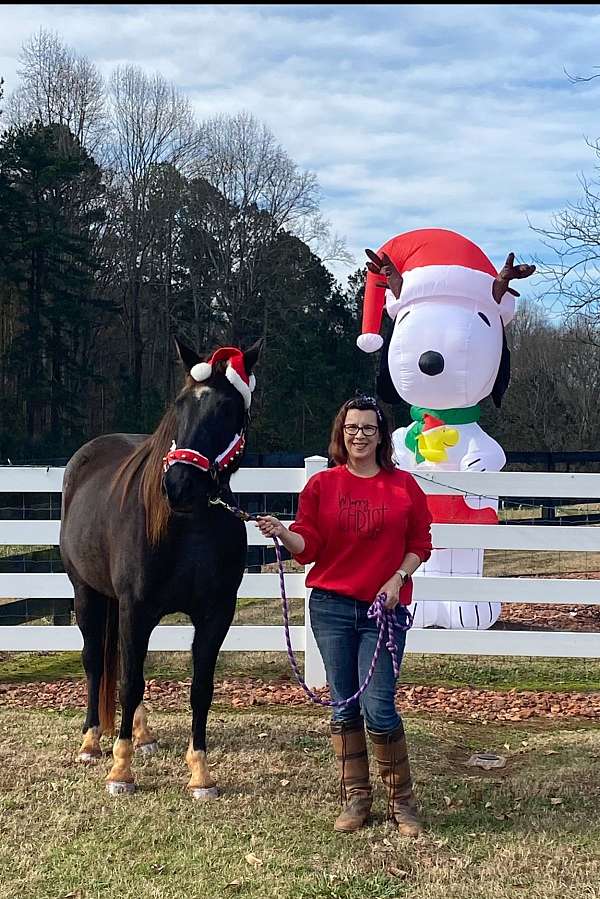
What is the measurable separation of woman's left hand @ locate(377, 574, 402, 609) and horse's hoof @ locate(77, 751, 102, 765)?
6.47ft

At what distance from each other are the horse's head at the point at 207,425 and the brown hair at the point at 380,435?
0.41 m

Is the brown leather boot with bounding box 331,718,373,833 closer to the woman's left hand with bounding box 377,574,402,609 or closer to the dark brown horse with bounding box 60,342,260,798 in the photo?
the woman's left hand with bounding box 377,574,402,609

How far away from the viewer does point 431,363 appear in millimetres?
7566

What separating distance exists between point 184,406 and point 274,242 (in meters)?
29.9

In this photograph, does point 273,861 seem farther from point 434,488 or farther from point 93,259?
point 93,259

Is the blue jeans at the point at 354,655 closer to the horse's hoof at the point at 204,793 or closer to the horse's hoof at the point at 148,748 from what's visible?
the horse's hoof at the point at 204,793

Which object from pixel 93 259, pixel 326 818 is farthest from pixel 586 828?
pixel 93 259

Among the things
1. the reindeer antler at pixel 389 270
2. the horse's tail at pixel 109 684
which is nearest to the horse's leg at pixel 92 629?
the horse's tail at pixel 109 684

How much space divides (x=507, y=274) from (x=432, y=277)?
688mm

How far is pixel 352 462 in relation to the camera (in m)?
3.62

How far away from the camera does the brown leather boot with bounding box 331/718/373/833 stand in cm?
362

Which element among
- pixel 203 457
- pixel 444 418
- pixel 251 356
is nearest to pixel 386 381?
pixel 444 418

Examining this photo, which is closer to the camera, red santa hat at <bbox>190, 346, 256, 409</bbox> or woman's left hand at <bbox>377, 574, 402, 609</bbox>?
woman's left hand at <bbox>377, 574, 402, 609</bbox>

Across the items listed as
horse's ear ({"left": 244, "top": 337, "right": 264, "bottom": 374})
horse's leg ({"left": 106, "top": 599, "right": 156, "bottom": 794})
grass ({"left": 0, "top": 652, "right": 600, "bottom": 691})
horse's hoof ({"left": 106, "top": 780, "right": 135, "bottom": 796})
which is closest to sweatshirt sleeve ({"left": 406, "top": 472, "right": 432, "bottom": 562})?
horse's ear ({"left": 244, "top": 337, "right": 264, "bottom": 374})
